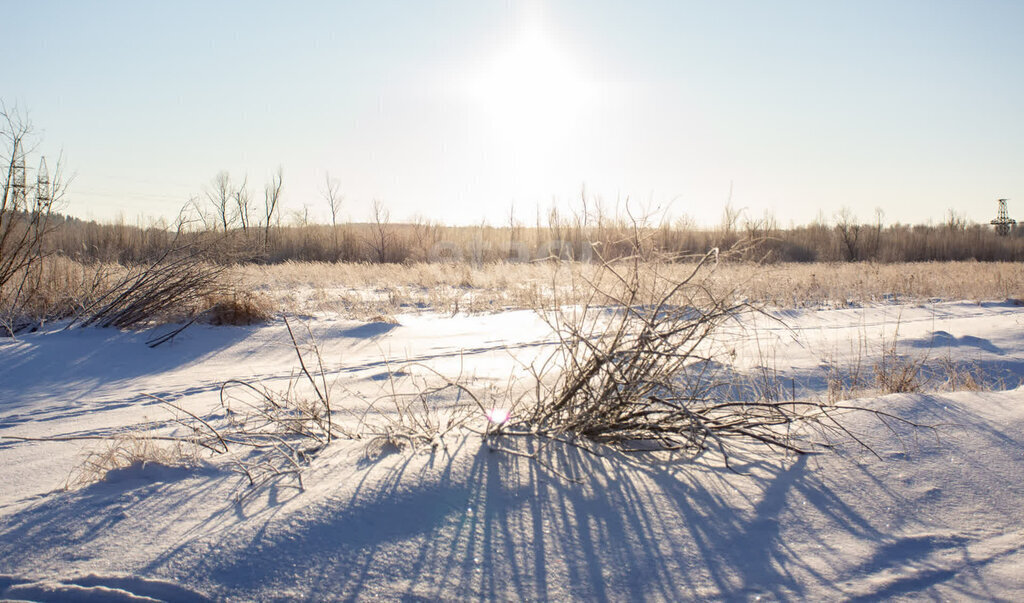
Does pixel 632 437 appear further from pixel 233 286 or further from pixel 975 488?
pixel 233 286

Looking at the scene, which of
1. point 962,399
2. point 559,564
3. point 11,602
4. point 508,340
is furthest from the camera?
point 508,340

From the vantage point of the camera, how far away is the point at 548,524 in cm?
182

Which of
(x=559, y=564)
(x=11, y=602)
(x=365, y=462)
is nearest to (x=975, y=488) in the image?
(x=559, y=564)

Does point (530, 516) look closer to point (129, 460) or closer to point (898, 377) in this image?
point (129, 460)

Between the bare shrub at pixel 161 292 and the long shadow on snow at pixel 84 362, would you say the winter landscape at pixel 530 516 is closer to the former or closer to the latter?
the long shadow on snow at pixel 84 362

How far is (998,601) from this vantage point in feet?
4.85

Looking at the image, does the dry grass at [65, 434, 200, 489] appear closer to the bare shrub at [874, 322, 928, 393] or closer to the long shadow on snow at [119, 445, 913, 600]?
the long shadow on snow at [119, 445, 913, 600]

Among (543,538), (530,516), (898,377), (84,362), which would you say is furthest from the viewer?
(84,362)

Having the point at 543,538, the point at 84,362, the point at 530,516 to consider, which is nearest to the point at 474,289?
the point at 84,362

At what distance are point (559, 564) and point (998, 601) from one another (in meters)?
1.11

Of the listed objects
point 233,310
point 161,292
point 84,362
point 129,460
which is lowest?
point 84,362

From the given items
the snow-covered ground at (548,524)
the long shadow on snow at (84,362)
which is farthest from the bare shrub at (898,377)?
the long shadow on snow at (84,362)

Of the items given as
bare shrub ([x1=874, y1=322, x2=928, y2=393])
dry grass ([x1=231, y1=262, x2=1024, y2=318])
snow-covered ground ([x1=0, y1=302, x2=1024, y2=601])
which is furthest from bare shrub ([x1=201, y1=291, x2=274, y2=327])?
bare shrub ([x1=874, y1=322, x2=928, y2=393])

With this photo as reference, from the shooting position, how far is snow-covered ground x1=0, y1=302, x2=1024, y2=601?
1535mm
